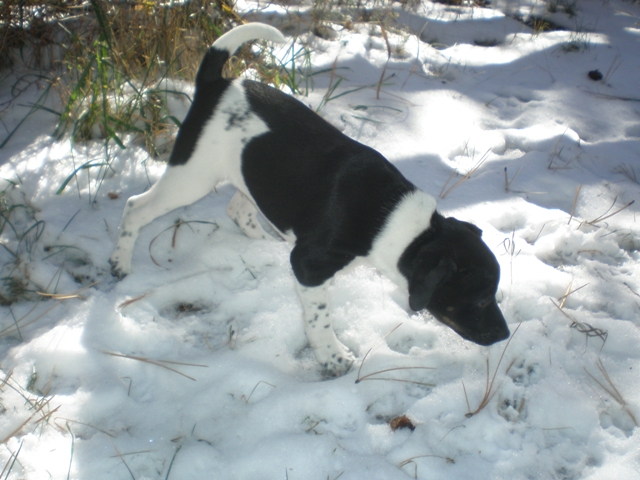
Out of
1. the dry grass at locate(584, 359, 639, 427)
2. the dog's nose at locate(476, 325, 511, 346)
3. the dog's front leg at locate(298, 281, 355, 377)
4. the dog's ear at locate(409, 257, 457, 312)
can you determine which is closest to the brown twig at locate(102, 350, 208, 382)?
the dog's front leg at locate(298, 281, 355, 377)

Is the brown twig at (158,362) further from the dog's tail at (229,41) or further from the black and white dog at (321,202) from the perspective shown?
the dog's tail at (229,41)

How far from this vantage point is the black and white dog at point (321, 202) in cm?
235

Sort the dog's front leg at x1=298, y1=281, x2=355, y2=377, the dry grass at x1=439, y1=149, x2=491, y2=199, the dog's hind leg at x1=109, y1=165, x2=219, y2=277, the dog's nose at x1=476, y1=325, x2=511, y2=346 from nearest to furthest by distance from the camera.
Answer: the dog's nose at x1=476, y1=325, x2=511, y2=346
the dog's front leg at x1=298, y1=281, x2=355, y2=377
the dog's hind leg at x1=109, y1=165, x2=219, y2=277
the dry grass at x1=439, y1=149, x2=491, y2=199

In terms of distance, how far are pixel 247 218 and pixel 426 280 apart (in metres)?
1.52

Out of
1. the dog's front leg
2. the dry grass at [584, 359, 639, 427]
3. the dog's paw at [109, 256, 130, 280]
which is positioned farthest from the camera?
the dog's paw at [109, 256, 130, 280]

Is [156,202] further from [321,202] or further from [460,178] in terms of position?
[460,178]

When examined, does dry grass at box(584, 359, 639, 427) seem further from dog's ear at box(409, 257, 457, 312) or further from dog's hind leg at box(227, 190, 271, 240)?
dog's hind leg at box(227, 190, 271, 240)

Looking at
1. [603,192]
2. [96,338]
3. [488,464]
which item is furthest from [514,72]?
[96,338]

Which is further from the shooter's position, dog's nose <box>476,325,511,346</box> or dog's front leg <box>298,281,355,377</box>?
dog's front leg <box>298,281,355,377</box>

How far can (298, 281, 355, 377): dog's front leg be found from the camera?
259 centimetres

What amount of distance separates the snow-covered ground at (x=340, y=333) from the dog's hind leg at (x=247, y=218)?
73 mm

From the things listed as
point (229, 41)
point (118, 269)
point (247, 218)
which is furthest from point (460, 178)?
point (118, 269)

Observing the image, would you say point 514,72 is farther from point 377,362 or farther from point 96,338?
point 96,338

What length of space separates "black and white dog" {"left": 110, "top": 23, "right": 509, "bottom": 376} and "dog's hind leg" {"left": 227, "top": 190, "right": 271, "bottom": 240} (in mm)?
488
